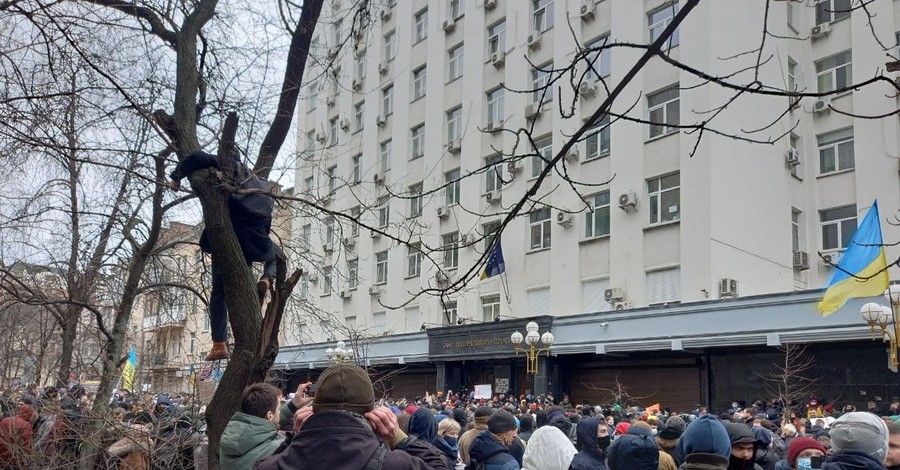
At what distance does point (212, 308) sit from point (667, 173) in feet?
70.0

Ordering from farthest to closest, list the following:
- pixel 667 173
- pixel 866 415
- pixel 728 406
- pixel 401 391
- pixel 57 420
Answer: pixel 401 391 → pixel 667 173 → pixel 728 406 → pixel 57 420 → pixel 866 415

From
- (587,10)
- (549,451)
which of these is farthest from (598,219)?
(549,451)

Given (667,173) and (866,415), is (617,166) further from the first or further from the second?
(866,415)

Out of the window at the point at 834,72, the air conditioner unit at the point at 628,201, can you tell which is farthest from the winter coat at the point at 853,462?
the window at the point at 834,72

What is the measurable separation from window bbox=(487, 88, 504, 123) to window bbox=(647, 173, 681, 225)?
7.82 metres

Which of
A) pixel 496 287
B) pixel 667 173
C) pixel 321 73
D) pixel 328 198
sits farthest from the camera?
pixel 496 287

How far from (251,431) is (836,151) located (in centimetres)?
2545

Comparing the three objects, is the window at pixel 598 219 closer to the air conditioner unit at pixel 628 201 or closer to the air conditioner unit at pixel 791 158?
the air conditioner unit at pixel 628 201

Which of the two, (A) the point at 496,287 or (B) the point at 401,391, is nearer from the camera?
(A) the point at 496,287

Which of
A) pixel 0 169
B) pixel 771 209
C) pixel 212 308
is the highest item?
pixel 771 209

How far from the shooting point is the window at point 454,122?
33.3 metres

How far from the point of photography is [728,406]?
876 inches

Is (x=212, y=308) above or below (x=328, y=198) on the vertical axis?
below

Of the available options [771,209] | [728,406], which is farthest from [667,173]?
[728,406]
